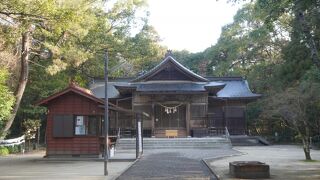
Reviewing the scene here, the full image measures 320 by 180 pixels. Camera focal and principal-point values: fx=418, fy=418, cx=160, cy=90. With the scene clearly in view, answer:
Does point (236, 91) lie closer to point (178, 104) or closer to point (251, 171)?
Answer: point (178, 104)

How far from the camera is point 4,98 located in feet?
72.1

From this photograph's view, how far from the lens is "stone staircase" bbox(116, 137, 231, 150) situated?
96.1 ft

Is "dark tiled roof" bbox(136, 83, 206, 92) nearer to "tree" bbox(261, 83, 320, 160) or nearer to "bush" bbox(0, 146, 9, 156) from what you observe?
"bush" bbox(0, 146, 9, 156)

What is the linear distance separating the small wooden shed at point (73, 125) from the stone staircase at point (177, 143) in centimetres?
715

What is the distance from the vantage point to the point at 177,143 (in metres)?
30.0

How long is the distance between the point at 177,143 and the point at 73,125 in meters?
10.4

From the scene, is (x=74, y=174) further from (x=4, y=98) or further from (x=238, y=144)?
(x=238, y=144)

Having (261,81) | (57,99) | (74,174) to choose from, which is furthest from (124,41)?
(74,174)

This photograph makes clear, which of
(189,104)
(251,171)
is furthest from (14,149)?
(251,171)

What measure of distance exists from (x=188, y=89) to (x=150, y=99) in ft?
11.0

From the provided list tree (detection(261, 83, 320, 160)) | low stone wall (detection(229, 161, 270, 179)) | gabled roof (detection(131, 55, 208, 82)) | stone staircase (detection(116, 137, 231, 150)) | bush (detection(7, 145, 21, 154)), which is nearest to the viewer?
low stone wall (detection(229, 161, 270, 179))

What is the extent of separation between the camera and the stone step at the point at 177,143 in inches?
1155

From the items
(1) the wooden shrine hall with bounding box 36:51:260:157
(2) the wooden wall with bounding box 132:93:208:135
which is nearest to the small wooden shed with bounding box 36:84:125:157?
(1) the wooden shrine hall with bounding box 36:51:260:157

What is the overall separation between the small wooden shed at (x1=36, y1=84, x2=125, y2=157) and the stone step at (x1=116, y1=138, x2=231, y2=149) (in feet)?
23.9
